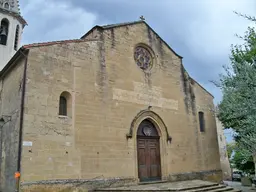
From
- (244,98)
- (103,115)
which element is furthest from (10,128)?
(244,98)

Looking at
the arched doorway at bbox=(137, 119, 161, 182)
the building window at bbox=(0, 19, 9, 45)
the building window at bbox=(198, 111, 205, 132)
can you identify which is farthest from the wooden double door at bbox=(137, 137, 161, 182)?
the building window at bbox=(0, 19, 9, 45)

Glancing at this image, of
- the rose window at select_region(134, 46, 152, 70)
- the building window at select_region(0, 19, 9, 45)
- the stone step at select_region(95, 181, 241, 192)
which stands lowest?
the stone step at select_region(95, 181, 241, 192)

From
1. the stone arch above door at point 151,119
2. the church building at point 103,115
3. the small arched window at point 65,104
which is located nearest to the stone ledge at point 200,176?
the church building at point 103,115

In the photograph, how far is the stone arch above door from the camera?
44.4 ft

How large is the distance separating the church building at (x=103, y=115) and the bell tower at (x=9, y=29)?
23.2ft

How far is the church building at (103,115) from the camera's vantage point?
34.3 feet

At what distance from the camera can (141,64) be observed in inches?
603

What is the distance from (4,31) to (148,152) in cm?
1480

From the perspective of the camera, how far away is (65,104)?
1163cm

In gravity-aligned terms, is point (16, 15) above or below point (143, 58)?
above

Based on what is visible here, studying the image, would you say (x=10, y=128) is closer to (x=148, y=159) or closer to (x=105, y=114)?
(x=105, y=114)

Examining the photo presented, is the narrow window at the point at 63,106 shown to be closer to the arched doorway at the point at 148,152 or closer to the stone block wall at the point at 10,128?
the stone block wall at the point at 10,128

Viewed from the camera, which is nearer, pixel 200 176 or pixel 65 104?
pixel 65 104

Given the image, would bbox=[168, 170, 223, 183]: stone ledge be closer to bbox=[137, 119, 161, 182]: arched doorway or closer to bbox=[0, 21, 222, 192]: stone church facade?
bbox=[0, 21, 222, 192]: stone church facade
